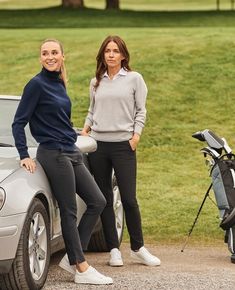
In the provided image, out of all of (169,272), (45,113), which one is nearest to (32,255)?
(45,113)

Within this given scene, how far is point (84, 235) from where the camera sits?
806 cm

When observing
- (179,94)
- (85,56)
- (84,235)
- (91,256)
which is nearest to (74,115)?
(179,94)

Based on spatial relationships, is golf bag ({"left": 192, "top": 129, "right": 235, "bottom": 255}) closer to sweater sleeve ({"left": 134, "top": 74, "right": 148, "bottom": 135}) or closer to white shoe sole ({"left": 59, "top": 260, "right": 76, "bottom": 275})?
sweater sleeve ({"left": 134, "top": 74, "right": 148, "bottom": 135})

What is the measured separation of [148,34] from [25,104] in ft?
61.3

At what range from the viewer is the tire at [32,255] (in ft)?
23.7

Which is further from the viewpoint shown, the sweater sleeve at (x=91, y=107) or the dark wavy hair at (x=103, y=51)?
the sweater sleeve at (x=91, y=107)

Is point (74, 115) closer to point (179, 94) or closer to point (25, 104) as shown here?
point (179, 94)

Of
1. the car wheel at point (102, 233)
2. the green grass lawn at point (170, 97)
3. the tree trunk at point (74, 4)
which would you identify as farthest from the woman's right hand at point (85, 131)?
the tree trunk at point (74, 4)

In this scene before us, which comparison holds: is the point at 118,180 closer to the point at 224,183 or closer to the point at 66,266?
the point at 66,266

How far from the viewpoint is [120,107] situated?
333 inches

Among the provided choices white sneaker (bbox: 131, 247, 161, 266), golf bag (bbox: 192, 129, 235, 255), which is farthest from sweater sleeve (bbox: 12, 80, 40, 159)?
golf bag (bbox: 192, 129, 235, 255)

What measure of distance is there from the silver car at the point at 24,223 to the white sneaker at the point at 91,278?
0.89ft

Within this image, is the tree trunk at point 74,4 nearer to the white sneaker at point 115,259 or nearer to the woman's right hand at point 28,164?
the white sneaker at point 115,259

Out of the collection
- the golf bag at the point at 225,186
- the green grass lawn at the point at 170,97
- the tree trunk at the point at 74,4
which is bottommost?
the tree trunk at the point at 74,4
